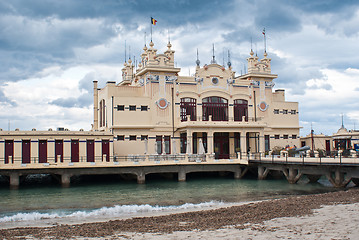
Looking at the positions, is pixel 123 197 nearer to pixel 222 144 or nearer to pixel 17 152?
pixel 17 152

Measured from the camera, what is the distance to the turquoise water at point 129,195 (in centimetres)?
2237

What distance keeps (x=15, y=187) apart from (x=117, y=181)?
374 inches

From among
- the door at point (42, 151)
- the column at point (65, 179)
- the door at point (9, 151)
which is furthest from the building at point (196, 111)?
the door at point (9, 151)

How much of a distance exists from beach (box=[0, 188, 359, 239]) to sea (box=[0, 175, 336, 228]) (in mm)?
2994

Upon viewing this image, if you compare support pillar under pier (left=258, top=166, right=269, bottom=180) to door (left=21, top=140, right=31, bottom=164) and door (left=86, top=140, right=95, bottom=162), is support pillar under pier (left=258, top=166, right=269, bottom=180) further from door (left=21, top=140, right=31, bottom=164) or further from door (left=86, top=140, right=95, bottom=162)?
door (left=21, top=140, right=31, bottom=164)

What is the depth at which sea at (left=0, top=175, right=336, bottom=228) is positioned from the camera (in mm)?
20422

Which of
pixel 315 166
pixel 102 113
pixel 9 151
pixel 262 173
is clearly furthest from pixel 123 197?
pixel 102 113

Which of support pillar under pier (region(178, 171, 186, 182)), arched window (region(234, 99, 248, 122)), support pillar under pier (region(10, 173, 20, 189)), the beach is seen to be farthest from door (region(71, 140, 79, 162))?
the beach

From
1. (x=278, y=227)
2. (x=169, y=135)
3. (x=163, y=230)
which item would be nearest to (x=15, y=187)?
(x=169, y=135)

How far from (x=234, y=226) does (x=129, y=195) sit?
14855mm

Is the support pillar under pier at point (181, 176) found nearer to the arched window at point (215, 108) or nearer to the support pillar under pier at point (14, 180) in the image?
the arched window at point (215, 108)

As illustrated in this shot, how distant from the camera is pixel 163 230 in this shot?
14875 mm

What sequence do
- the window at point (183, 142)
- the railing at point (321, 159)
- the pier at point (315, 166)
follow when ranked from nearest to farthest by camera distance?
the railing at point (321, 159) < the pier at point (315, 166) < the window at point (183, 142)

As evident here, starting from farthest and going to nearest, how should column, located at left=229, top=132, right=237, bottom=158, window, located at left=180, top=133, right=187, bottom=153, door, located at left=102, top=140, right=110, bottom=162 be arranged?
column, located at left=229, top=132, right=237, bottom=158 → window, located at left=180, top=133, right=187, bottom=153 → door, located at left=102, top=140, right=110, bottom=162
